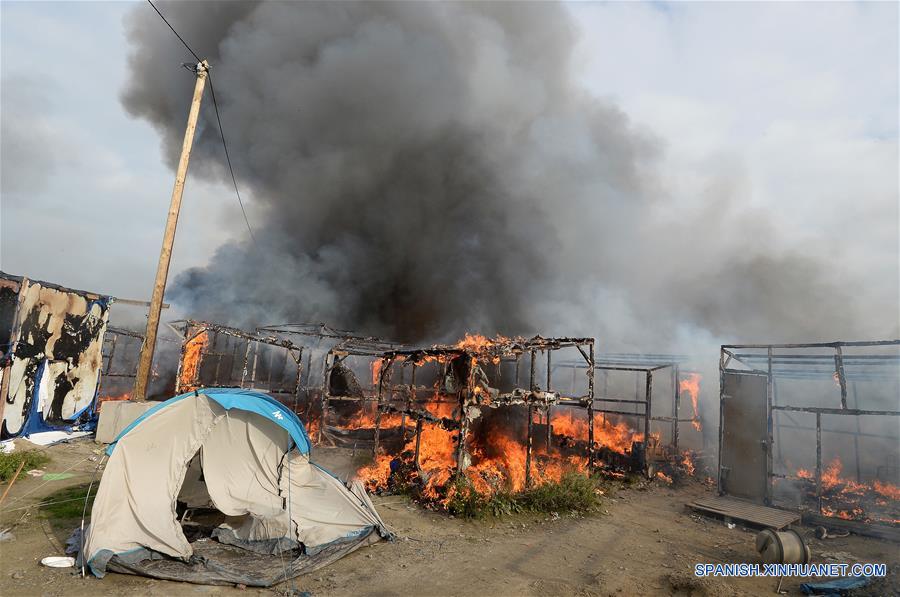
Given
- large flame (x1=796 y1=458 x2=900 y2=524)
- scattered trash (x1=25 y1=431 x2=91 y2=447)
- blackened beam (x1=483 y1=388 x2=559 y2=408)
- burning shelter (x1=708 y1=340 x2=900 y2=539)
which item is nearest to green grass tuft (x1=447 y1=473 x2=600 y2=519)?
blackened beam (x1=483 y1=388 x2=559 y2=408)

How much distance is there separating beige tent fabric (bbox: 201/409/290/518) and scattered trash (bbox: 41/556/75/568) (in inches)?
76.3

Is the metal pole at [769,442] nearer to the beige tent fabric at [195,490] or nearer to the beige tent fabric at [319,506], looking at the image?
the beige tent fabric at [319,506]

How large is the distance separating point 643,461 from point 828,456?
8.73 meters

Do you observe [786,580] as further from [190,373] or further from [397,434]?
[190,373]

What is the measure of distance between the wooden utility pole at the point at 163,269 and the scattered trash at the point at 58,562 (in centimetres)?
513

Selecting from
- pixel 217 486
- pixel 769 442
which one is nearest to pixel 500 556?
pixel 217 486

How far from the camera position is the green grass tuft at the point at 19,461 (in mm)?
9352

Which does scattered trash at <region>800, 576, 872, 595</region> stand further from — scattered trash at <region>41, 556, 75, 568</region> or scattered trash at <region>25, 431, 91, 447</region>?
scattered trash at <region>25, 431, 91, 447</region>

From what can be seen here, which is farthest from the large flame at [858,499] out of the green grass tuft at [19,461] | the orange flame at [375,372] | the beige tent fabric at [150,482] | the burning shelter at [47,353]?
the burning shelter at [47,353]

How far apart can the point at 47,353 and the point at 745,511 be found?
19452 millimetres

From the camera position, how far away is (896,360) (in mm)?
10430

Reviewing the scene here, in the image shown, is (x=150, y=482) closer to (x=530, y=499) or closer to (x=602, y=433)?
(x=530, y=499)

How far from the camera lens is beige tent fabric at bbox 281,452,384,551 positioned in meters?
7.31

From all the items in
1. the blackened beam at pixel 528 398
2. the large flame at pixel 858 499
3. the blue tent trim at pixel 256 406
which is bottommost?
the large flame at pixel 858 499
